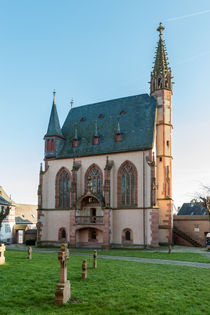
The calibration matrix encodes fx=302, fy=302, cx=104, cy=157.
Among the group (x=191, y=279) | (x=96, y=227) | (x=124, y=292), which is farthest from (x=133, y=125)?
(x=124, y=292)

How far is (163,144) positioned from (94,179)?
9.49 meters

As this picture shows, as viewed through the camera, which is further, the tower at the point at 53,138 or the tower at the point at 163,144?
the tower at the point at 53,138

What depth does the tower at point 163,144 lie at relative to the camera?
116 ft

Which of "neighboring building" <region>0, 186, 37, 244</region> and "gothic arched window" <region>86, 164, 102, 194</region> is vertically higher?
→ "gothic arched window" <region>86, 164, 102, 194</region>

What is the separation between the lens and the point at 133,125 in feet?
122

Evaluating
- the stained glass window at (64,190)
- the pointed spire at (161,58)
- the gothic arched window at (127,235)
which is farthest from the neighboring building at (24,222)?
the pointed spire at (161,58)

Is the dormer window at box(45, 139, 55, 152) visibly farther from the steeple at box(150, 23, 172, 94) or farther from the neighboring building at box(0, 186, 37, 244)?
the steeple at box(150, 23, 172, 94)

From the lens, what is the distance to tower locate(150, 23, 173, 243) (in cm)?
3534

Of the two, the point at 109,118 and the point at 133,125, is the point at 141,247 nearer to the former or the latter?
the point at 133,125

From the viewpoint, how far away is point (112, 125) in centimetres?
3888

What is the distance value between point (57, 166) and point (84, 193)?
21.1 ft

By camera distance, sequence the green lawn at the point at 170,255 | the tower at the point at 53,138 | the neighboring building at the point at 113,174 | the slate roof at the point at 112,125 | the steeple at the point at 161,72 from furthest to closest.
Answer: the tower at the point at 53,138 → the steeple at the point at 161,72 → the slate roof at the point at 112,125 → the neighboring building at the point at 113,174 → the green lawn at the point at 170,255

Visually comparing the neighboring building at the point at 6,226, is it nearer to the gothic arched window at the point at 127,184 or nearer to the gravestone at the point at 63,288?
the gothic arched window at the point at 127,184

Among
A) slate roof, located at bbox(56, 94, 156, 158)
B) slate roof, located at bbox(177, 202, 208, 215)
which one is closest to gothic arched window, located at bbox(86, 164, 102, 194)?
slate roof, located at bbox(56, 94, 156, 158)
